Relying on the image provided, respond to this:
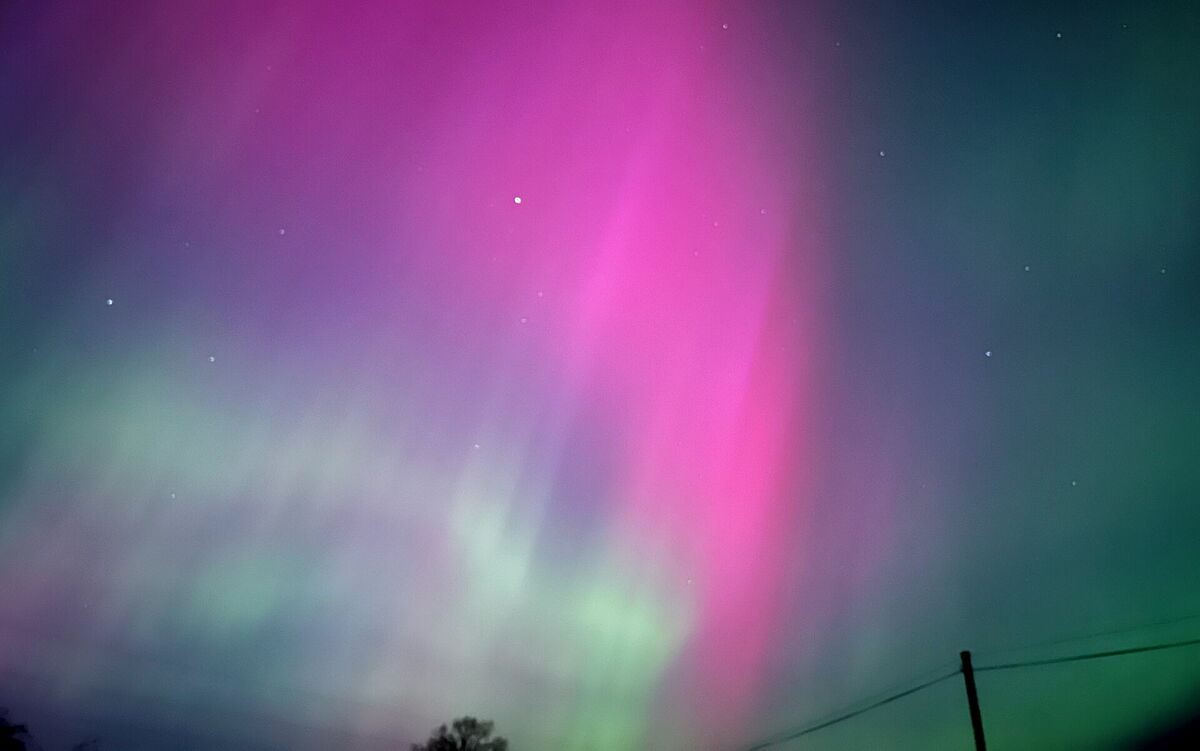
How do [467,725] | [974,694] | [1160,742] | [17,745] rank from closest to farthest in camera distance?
[974,694]
[17,745]
[467,725]
[1160,742]

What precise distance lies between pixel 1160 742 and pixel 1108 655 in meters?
177

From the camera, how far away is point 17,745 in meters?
40.4

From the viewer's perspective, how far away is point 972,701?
1541 centimetres

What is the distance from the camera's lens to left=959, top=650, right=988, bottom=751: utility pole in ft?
49.3

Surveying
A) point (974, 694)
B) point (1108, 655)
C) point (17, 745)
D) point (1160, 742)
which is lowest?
point (17, 745)

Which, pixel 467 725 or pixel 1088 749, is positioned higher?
pixel 1088 749

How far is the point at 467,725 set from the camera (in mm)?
50781

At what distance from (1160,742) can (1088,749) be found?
25.6 meters

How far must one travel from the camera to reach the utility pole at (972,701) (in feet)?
49.3

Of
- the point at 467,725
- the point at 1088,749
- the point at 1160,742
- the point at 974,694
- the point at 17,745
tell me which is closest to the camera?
the point at 974,694

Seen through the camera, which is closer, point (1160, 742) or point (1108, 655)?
point (1108, 655)

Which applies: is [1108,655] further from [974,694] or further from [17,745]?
[17,745]

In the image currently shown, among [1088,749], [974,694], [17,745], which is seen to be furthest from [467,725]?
[1088,749]

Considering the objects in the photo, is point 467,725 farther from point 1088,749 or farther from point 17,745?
point 1088,749
